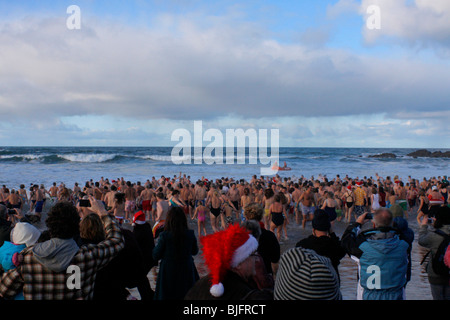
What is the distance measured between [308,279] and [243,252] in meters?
0.40

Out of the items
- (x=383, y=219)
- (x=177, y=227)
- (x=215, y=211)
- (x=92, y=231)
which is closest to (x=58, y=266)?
(x=92, y=231)

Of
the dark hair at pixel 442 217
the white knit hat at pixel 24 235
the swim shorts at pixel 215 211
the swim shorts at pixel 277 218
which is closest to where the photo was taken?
the white knit hat at pixel 24 235

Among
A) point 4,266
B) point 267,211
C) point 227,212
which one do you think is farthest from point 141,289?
point 227,212

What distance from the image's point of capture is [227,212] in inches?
457

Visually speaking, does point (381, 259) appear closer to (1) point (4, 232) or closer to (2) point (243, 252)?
(2) point (243, 252)

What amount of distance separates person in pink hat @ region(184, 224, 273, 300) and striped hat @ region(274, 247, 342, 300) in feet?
0.44

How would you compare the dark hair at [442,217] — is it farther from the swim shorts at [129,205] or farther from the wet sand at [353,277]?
the swim shorts at [129,205]

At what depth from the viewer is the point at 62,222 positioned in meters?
2.50

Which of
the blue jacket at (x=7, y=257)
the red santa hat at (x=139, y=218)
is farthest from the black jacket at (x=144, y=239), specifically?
the blue jacket at (x=7, y=257)

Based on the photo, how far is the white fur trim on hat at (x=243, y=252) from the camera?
Answer: 2.03 m

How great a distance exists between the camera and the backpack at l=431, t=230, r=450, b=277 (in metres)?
3.54

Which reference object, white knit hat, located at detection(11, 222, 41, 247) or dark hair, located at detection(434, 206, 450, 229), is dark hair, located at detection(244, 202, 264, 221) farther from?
white knit hat, located at detection(11, 222, 41, 247)
